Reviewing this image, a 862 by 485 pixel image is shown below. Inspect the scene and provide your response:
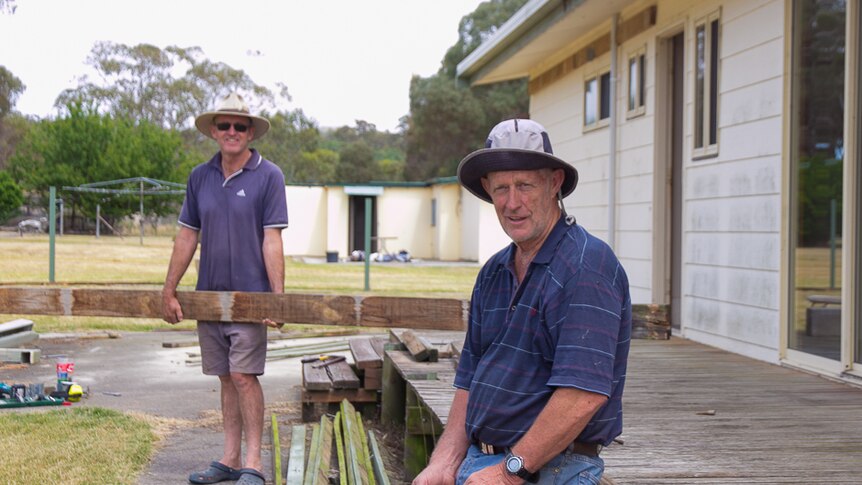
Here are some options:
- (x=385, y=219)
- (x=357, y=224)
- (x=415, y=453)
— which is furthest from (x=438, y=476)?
(x=385, y=219)

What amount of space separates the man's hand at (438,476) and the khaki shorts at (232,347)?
8.40 ft

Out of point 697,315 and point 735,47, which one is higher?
point 735,47

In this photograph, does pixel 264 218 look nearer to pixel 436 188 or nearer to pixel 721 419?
pixel 721 419

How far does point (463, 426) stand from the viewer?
2.68m

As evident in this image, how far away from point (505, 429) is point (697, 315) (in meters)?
6.39

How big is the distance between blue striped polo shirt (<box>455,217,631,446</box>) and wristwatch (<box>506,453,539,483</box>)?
0.10 m

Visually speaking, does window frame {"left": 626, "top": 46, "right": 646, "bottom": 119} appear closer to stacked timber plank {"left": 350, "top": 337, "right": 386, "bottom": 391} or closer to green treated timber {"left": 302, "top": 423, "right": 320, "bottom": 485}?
stacked timber plank {"left": 350, "top": 337, "right": 386, "bottom": 391}

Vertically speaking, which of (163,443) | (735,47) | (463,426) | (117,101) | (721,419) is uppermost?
(117,101)

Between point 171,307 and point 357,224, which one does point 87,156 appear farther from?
point 171,307

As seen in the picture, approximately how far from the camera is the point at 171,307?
4863mm

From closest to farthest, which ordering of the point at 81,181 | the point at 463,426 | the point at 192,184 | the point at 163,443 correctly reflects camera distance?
the point at 463,426
the point at 192,184
the point at 163,443
the point at 81,181

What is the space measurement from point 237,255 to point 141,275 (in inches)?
652

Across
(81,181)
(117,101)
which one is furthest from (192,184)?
(117,101)

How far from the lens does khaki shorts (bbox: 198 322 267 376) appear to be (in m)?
5.05
